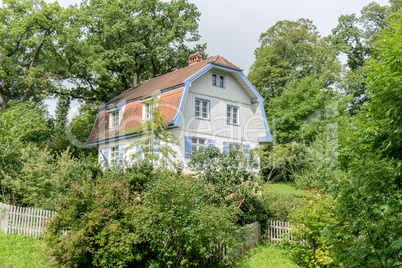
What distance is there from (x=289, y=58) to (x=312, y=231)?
96.9 feet

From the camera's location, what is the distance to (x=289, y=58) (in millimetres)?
39500

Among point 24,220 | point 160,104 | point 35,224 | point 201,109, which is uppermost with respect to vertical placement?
point 160,104

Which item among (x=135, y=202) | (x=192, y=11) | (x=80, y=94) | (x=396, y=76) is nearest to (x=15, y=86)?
(x=80, y=94)

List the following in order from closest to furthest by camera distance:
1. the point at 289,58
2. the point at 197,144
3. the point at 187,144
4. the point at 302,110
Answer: the point at 187,144 → the point at 197,144 → the point at 302,110 → the point at 289,58

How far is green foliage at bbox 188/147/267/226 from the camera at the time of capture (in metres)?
15.1

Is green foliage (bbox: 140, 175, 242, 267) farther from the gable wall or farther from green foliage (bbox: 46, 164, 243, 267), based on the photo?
the gable wall

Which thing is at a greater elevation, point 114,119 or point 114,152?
point 114,119

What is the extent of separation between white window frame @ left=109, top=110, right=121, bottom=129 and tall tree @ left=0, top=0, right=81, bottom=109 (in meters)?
5.24

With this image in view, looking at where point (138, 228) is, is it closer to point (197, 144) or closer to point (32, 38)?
point (197, 144)

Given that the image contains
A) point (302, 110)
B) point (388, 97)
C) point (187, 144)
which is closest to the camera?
point (388, 97)

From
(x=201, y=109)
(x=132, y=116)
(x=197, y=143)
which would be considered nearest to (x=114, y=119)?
(x=132, y=116)

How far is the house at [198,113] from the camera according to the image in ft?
79.5

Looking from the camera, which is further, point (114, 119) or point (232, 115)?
point (114, 119)

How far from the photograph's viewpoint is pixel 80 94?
118ft
